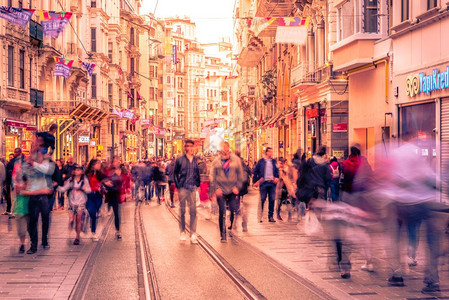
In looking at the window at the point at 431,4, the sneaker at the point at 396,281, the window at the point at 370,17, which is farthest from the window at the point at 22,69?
the sneaker at the point at 396,281

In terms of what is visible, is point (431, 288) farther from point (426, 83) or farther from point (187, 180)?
point (426, 83)

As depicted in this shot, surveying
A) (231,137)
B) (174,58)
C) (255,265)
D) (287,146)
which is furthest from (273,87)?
(174,58)

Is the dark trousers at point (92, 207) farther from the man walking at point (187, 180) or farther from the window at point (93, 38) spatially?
the window at point (93, 38)

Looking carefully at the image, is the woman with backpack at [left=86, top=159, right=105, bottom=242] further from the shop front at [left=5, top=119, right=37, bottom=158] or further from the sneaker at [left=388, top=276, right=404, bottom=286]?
the shop front at [left=5, top=119, right=37, bottom=158]

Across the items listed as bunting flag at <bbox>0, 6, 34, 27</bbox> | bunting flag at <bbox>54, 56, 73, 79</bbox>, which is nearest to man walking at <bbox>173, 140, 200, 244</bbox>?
bunting flag at <bbox>0, 6, 34, 27</bbox>

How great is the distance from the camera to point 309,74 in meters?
31.3

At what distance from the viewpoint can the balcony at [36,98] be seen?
3509 centimetres

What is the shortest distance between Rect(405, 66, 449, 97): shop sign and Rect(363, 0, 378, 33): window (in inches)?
143

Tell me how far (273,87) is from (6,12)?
2413 cm

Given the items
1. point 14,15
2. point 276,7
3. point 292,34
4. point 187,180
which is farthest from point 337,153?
point 187,180

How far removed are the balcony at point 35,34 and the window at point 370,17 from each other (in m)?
18.3

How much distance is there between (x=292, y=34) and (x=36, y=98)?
1543 cm

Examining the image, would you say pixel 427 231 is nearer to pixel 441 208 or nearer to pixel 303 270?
pixel 441 208

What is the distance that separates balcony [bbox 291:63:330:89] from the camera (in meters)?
29.7
